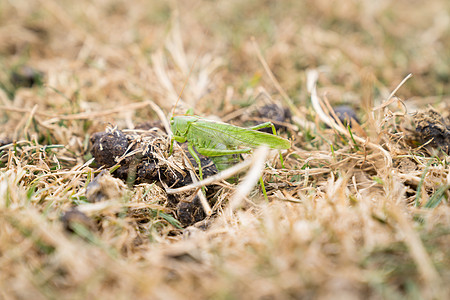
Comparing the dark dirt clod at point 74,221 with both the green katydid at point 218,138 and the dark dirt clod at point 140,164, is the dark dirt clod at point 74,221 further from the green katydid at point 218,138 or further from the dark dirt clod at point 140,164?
the green katydid at point 218,138

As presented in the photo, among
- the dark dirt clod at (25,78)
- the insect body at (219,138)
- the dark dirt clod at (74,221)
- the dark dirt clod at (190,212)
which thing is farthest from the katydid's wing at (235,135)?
the dark dirt clod at (25,78)

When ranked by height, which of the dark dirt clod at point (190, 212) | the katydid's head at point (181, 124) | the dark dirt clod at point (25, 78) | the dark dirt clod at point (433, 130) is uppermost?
the dark dirt clod at point (25, 78)

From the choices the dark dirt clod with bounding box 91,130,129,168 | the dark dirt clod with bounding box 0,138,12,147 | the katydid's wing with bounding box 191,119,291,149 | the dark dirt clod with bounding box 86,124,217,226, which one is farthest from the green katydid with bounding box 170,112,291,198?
the dark dirt clod with bounding box 0,138,12,147

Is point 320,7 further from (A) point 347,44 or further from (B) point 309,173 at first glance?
(B) point 309,173

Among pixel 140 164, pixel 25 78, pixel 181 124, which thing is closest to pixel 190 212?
pixel 140 164

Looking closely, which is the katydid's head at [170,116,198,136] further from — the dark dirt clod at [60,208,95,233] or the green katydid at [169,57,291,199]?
the dark dirt clod at [60,208,95,233]

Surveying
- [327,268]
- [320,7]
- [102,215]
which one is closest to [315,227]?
[327,268]

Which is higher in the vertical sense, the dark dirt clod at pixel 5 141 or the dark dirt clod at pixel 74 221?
the dark dirt clod at pixel 5 141

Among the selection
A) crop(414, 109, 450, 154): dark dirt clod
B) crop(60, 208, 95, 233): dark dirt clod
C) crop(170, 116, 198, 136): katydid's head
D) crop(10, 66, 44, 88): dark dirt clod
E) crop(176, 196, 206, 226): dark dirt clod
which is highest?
crop(10, 66, 44, 88): dark dirt clod
